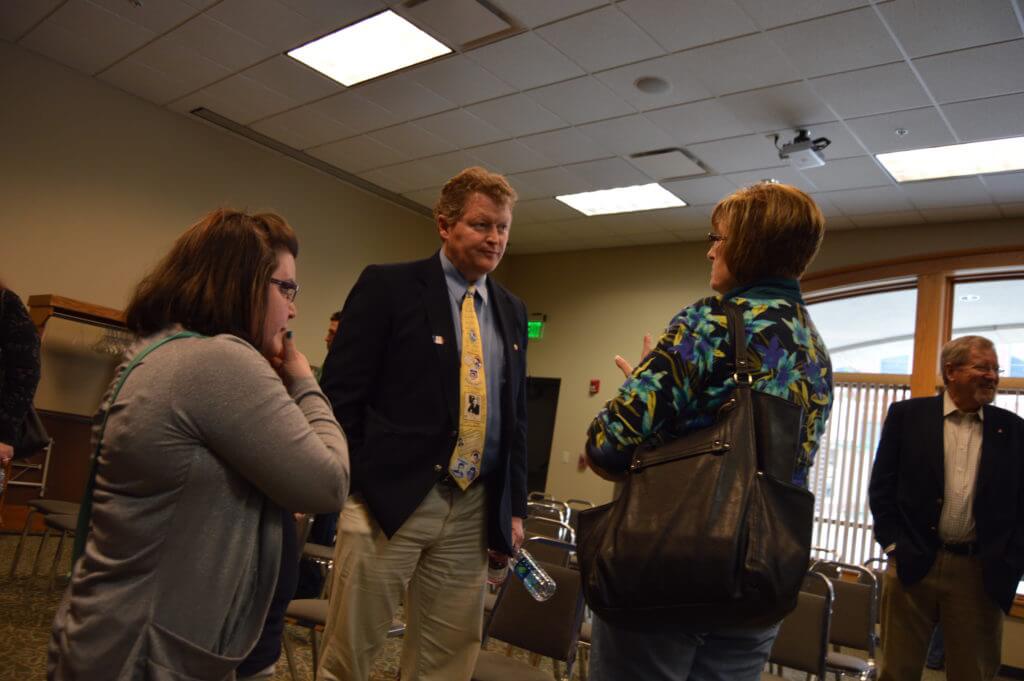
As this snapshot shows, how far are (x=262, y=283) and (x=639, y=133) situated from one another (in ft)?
18.2

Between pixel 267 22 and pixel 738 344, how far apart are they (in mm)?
5106

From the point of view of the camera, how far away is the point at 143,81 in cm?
691

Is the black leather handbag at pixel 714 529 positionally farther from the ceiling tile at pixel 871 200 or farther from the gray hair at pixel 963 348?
the ceiling tile at pixel 871 200

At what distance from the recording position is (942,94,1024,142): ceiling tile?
206 inches

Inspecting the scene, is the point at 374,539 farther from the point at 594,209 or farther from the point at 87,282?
the point at 594,209

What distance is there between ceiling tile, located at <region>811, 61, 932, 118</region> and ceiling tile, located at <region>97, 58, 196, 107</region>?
5.07 meters

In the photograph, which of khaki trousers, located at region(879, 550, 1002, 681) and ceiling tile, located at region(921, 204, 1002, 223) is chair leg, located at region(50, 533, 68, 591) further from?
ceiling tile, located at region(921, 204, 1002, 223)

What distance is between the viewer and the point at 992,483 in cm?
303

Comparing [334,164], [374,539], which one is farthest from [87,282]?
[374,539]

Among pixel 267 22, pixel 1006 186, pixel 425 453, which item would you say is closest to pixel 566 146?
pixel 267 22

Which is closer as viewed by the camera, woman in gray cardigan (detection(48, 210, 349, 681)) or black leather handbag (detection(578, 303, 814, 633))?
woman in gray cardigan (detection(48, 210, 349, 681))

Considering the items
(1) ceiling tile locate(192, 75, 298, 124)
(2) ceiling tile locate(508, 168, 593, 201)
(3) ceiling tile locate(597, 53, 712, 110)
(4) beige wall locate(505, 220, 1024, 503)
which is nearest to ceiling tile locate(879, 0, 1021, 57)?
(3) ceiling tile locate(597, 53, 712, 110)

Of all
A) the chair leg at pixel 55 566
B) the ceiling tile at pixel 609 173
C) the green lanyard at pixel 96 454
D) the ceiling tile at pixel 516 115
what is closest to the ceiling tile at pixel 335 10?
the ceiling tile at pixel 516 115

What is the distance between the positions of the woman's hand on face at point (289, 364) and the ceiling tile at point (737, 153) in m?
5.56
